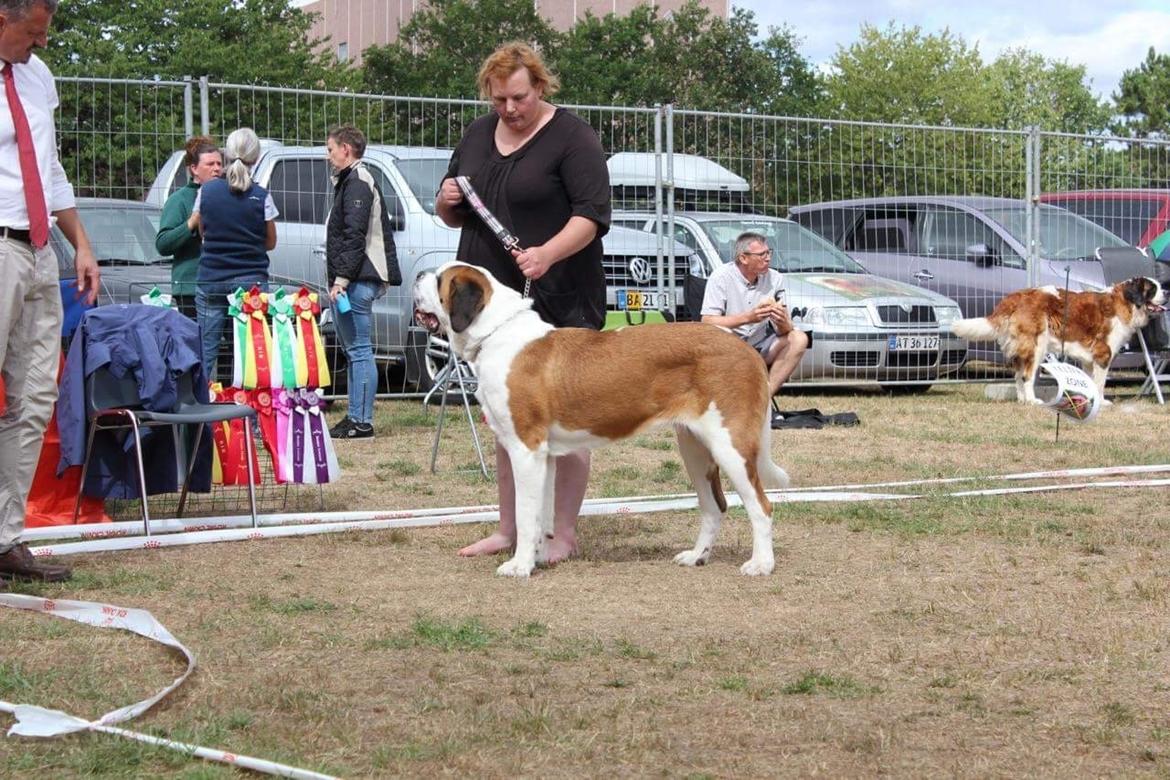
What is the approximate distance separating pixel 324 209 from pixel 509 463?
22.1ft

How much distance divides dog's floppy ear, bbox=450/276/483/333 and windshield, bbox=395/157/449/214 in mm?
6787

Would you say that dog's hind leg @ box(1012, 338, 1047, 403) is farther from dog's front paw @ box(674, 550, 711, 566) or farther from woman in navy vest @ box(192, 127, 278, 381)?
dog's front paw @ box(674, 550, 711, 566)

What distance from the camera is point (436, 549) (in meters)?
6.99

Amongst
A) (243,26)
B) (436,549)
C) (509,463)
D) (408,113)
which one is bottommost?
(436,549)

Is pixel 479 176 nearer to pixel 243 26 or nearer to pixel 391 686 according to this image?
pixel 391 686

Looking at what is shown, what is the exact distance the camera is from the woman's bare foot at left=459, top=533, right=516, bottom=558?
6.80 meters

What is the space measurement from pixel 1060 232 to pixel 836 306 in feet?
10.2

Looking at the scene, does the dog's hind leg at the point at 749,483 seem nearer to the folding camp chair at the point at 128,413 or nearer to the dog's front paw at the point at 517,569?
the dog's front paw at the point at 517,569

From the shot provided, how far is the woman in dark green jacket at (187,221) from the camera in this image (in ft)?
34.3

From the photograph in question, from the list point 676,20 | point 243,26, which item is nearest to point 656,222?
point 243,26

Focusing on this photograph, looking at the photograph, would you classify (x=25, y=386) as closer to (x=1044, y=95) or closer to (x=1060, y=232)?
(x=1060, y=232)

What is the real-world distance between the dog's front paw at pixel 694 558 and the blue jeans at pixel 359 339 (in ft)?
16.4

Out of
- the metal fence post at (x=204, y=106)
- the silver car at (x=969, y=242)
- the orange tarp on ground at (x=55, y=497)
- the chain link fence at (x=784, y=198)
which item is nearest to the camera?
the orange tarp on ground at (x=55, y=497)

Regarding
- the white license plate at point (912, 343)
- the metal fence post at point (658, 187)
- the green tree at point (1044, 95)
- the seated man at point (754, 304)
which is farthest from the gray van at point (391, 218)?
the green tree at point (1044, 95)
